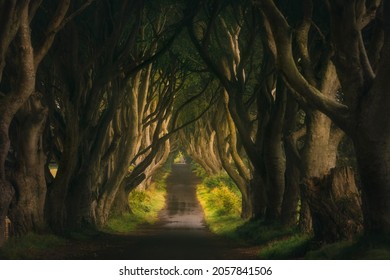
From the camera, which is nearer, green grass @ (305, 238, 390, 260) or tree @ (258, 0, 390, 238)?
green grass @ (305, 238, 390, 260)

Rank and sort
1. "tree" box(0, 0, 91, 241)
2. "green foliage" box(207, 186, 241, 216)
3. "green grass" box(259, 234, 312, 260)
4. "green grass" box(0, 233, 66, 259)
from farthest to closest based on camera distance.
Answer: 1. "green foliage" box(207, 186, 241, 216)
2. "tree" box(0, 0, 91, 241)
3. "green grass" box(259, 234, 312, 260)
4. "green grass" box(0, 233, 66, 259)

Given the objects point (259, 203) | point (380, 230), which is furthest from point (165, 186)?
point (380, 230)

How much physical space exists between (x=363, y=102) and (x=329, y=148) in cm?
699

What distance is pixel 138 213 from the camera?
39.1 meters

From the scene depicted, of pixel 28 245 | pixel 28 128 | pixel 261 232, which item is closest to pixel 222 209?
pixel 261 232

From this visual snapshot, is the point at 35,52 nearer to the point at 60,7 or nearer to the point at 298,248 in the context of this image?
the point at 60,7

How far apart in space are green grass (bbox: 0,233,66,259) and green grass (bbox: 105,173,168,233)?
32.3 feet

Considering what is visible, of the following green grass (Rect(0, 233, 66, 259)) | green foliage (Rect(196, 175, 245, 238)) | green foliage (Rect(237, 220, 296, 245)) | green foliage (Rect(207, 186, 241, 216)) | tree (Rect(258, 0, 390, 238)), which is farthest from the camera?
green foliage (Rect(207, 186, 241, 216))

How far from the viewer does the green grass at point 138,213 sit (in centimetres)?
3002

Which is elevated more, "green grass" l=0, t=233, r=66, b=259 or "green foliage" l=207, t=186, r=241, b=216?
"green foliage" l=207, t=186, r=241, b=216

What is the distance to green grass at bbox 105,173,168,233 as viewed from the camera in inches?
1182

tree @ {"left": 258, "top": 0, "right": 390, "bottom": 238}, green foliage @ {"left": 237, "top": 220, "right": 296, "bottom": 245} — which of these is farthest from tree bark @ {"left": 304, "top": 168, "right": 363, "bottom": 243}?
green foliage @ {"left": 237, "top": 220, "right": 296, "bottom": 245}

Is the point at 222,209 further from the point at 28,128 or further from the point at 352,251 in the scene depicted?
the point at 352,251

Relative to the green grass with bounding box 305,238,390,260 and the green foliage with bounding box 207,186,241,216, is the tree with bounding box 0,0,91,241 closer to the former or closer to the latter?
the green grass with bounding box 305,238,390,260
